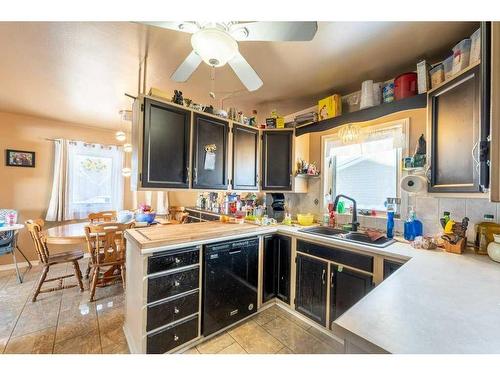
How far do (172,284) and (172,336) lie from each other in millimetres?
376

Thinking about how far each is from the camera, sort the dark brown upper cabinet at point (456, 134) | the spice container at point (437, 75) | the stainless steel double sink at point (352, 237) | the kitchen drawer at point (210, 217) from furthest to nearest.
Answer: the kitchen drawer at point (210, 217), the stainless steel double sink at point (352, 237), the spice container at point (437, 75), the dark brown upper cabinet at point (456, 134)

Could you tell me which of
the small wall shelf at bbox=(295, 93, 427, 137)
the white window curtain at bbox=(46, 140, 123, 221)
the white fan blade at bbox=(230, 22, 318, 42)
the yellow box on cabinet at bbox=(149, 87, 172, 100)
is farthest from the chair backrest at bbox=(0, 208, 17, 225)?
the small wall shelf at bbox=(295, 93, 427, 137)

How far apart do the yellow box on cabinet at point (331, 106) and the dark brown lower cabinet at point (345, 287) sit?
1606 millimetres

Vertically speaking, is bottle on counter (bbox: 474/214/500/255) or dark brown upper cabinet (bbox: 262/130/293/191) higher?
dark brown upper cabinet (bbox: 262/130/293/191)

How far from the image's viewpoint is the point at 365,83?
1993 mm

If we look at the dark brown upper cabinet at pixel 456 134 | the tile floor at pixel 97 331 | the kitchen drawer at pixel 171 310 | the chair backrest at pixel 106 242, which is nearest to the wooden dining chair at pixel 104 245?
the chair backrest at pixel 106 242

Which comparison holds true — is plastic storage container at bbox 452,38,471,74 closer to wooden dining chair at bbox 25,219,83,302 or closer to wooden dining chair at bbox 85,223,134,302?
wooden dining chair at bbox 85,223,134,302

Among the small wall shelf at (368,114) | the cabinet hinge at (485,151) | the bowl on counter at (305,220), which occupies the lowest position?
the bowl on counter at (305,220)

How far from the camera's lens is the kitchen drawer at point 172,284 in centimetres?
139

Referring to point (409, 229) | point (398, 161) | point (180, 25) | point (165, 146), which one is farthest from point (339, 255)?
point (180, 25)

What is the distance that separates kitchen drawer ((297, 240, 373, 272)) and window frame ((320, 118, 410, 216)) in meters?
0.76

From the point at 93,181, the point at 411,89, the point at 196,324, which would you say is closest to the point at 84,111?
the point at 93,181

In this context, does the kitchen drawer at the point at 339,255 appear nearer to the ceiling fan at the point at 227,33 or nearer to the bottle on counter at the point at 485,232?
the bottle on counter at the point at 485,232

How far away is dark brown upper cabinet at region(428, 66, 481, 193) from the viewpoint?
1.18m
